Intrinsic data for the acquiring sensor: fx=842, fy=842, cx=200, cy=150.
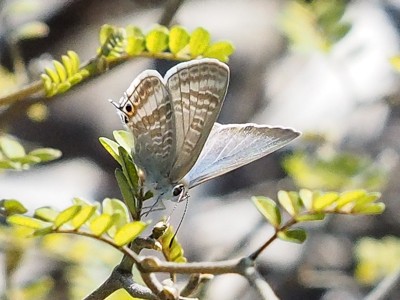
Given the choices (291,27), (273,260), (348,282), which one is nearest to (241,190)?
(273,260)

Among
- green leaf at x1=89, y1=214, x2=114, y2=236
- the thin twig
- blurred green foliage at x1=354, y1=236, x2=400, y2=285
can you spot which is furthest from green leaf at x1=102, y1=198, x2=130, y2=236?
blurred green foliage at x1=354, y1=236, x2=400, y2=285

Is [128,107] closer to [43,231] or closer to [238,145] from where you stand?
[238,145]

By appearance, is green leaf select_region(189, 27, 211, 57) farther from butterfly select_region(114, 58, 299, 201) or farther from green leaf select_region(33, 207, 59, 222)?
green leaf select_region(33, 207, 59, 222)

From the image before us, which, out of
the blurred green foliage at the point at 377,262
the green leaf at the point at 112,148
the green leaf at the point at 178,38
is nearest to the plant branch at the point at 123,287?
the green leaf at the point at 112,148

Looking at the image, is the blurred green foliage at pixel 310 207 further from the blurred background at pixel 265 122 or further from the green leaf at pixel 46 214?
the blurred background at pixel 265 122

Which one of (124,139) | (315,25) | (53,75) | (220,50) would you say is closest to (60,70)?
(53,75)
